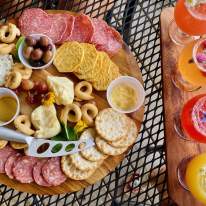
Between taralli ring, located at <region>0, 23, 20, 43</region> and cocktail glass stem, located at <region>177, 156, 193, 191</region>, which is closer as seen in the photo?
cocktail glass stem, located at <region>177, 156, 193, 191</region>

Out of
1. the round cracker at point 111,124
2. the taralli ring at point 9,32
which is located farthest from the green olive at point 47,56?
the round cracker at point 111,124

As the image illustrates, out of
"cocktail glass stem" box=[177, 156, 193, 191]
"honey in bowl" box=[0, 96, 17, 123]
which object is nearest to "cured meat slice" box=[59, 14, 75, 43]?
"honey in bowl" box=[0, 96, 17, 123]

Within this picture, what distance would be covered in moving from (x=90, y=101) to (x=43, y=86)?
14cm

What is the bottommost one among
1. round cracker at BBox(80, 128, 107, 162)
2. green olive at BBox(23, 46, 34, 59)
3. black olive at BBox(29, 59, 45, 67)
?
round cracker at BBox(80, 128, 107, 162)

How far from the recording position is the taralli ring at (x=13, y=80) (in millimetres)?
1290

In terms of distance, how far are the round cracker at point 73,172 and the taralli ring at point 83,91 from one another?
18 centimetres

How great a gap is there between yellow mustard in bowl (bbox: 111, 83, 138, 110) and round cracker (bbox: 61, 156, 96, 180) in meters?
0.20

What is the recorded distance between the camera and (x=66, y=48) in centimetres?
133

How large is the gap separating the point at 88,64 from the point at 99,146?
23 cm

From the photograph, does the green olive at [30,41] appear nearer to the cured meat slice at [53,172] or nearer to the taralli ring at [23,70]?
the taralli ring at [23,70]

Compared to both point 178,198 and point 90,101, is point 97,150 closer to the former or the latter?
point 90,101

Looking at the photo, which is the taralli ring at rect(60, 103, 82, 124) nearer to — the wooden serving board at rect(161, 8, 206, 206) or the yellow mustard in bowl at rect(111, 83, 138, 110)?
the yellow mustard in bowl at rect(111, 83, 138, 110)

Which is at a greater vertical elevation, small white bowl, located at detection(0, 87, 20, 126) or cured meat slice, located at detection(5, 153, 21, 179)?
small white bowl, located at detection(0, 87, 20, 126)

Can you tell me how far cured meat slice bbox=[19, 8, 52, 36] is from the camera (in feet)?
4.45
